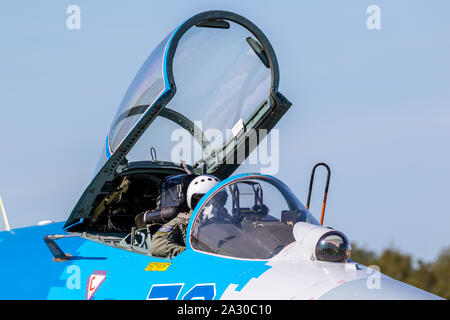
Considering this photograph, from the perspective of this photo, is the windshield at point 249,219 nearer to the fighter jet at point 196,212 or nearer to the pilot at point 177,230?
the fighter jet at point 196,212

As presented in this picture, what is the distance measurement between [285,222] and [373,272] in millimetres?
1369

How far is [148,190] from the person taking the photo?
34.6ft

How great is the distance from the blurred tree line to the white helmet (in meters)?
21.1

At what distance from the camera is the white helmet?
342 inches

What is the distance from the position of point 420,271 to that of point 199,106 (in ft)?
71.7

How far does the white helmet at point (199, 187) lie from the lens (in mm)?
8688

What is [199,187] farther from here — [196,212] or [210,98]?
[210,98]

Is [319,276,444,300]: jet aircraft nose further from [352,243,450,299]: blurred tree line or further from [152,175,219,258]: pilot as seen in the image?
[352,243,450,299]: blurred tree line

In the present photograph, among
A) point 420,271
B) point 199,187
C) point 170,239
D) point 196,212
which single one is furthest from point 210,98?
point 420,271

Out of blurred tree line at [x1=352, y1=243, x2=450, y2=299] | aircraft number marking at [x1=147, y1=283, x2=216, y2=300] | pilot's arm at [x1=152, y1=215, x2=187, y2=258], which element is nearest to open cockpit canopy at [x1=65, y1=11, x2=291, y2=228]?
pilot's arm at [x1=152, y1=215, x2=187, y2=258]

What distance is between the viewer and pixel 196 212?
23.8 feet
